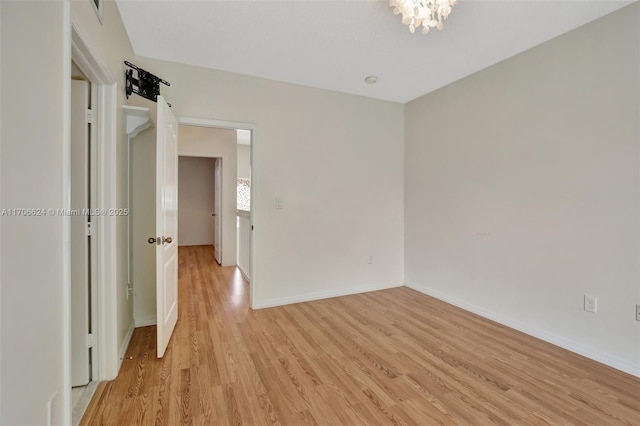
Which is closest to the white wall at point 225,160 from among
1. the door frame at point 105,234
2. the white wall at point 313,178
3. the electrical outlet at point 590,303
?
the white wall at point 313,178

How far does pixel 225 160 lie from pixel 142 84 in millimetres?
2993

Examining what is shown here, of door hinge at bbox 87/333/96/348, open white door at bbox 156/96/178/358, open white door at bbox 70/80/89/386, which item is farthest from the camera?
open white door at bbox 156/96/178/358

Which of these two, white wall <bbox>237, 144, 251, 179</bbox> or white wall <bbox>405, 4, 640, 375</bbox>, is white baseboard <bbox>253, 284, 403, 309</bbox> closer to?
white wall <bbox>405, 4, 640, 375</bbox>

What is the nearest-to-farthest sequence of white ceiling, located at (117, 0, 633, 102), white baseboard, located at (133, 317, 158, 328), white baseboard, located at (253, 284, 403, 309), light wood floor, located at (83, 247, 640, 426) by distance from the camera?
light wood floor, located at (83, 247, 640, 426) → white ceiling, located at (117, 0, 633, 102) → white baseboard, located at (133, 317, 158, 328) → white baseboard, located at (253, 284, 403, 309)

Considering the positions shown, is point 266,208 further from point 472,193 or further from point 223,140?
point 223,140

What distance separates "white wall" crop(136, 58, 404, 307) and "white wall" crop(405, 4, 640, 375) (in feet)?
2.17

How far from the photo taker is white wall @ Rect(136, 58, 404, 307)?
10.1ft

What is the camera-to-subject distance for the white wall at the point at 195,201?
758 cm

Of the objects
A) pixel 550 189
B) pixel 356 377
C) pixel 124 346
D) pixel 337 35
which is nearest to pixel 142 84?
pixel 337 35

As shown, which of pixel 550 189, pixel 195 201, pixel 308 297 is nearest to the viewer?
pixel 550 189
